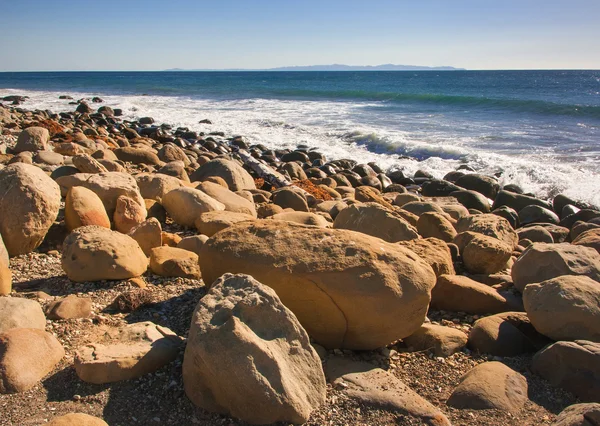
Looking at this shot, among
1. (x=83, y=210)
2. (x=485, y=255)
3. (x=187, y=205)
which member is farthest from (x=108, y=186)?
(x=485, y=255)

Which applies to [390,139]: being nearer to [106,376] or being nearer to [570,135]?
[570,135]

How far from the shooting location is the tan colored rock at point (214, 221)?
546cm

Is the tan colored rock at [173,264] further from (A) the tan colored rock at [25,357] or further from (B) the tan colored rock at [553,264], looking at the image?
(B) the tan colored rock at [553,264]

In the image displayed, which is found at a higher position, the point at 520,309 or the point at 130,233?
A: the point at 130,233

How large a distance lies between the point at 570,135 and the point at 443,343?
17.7 metres

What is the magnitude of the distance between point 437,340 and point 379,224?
1.88m

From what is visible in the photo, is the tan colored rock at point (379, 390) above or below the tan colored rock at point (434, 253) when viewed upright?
below

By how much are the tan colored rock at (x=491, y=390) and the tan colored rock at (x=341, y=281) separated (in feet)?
1.74


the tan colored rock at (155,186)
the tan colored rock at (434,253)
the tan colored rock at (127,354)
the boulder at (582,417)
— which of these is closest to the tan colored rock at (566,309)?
the tan colored rock at (434,253)

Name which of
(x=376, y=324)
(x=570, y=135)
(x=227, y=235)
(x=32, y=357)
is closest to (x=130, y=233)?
(x=227, y=235)

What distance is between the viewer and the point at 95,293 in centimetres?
404

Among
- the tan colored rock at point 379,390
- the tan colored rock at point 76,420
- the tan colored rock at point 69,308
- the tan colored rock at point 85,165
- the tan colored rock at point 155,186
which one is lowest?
the tan colored rock at point 379,390

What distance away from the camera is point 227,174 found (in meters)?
8.59

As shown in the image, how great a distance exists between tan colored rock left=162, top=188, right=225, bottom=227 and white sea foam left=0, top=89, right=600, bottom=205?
8385 mm
